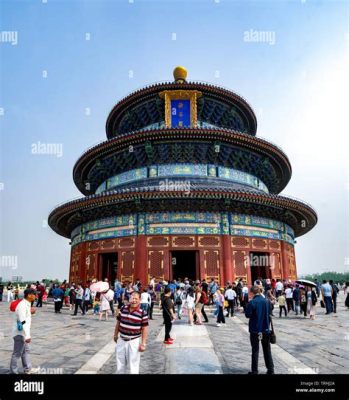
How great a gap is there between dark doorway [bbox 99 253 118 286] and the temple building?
0.10 m

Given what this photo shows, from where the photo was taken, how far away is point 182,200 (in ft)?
67.6

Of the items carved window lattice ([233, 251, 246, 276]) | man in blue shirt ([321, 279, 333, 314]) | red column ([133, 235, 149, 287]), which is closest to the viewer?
man in blue shirt ([321, 279, 333, 314])

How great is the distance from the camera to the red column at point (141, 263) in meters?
19.9

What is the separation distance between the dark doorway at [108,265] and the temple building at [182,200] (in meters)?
0.10

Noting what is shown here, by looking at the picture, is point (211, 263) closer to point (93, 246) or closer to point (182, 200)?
point (182, 200)

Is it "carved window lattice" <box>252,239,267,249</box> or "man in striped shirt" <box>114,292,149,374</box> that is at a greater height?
"carved window lattice" <box>252,239,267,249</box>

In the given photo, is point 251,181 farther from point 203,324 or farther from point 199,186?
point 203,324

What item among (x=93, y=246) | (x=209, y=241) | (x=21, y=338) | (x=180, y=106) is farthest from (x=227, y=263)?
(x=21, y=338)

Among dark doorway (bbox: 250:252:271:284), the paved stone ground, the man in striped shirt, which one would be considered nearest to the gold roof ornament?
dark doorway (bbox: 250:252:271:284)

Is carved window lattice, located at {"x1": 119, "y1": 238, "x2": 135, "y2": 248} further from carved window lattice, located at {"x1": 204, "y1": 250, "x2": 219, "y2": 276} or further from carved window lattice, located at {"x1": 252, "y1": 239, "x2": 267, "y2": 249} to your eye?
carved window lattice, located at {"x1": 252, "y1": 239, "x2": 267, "y2": 249}

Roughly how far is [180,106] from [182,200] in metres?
9.00

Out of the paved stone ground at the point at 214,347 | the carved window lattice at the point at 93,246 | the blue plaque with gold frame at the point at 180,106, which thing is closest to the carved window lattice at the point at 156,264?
the carved window lattice at the point at 93,246

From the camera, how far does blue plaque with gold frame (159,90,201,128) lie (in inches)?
1008
